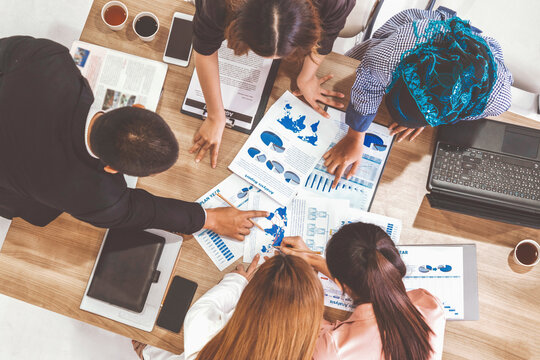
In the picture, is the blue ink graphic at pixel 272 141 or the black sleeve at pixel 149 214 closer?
the black sleeve at pixel 149 214

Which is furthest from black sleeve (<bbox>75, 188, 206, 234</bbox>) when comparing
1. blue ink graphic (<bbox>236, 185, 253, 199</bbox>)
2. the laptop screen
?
the laptop screen

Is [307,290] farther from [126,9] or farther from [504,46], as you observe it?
[504,46]

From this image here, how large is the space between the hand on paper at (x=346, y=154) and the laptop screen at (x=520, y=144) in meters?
0.45

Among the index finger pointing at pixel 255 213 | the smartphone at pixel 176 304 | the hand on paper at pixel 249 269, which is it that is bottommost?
the smartphone at pixel 176 304

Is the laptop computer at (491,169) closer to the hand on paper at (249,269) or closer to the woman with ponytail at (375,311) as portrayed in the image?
the woman with ponytail at (375,311)

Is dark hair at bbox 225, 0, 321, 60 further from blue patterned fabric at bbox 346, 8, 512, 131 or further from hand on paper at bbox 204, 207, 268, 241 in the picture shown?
hand on paper at bbox 204, 207, 268, 241

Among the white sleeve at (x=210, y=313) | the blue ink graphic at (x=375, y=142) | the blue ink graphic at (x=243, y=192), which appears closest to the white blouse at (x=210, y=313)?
the white sleeve at (x=210, y=313)

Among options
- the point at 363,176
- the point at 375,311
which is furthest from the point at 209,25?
the point at 375,311

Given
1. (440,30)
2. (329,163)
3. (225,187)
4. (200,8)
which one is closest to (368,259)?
(329,163)

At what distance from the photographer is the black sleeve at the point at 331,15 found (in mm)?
877

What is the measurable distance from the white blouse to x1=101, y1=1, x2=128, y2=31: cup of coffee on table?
2.86 ft

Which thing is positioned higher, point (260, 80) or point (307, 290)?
point (260, 80)

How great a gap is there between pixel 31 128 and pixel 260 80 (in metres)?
0.66

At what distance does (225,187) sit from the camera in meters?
1.14
